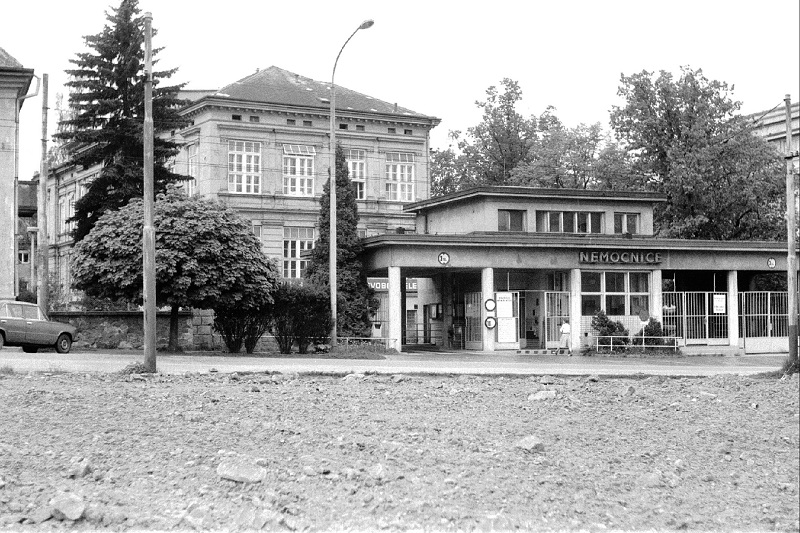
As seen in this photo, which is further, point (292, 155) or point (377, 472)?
point (292, 155)

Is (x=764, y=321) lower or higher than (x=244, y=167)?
lower

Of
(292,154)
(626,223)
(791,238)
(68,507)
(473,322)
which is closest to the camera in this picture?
(68,507)

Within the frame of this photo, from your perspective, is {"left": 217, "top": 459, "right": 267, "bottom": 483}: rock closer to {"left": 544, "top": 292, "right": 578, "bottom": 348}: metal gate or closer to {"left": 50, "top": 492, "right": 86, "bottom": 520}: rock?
{"left": 50, "top": 492, "right": 86, "bottom": 520}: rock

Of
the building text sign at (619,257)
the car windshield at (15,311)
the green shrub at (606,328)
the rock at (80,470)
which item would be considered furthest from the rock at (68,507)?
the building text sign at (619,257)

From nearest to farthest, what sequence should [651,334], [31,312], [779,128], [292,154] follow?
1. [31,312]
2. [651,334]
3. [292,154]
4. [779,128]

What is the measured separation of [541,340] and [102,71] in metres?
22.5

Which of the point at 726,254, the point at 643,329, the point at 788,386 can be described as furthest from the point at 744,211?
the point at 788,386

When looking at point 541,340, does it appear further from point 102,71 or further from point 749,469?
point 749,469

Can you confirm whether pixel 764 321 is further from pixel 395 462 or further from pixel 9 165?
pixel 395 462

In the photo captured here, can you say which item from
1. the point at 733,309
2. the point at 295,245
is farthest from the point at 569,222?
the point at 295,245

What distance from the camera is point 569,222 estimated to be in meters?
47.2

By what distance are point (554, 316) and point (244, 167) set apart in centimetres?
2572

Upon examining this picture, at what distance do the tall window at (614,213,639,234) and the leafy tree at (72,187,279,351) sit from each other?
767 inches

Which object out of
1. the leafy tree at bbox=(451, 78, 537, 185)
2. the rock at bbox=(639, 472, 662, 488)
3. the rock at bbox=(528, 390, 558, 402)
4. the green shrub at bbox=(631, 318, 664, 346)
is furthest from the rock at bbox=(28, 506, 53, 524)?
the leafy tree at bbox=(451, 78, 537, 185)
